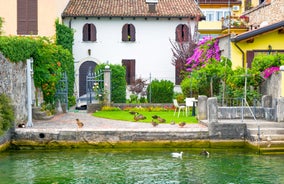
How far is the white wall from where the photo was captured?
37656 millimetres

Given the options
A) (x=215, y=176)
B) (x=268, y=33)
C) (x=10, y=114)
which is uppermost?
(x=268, y=33)

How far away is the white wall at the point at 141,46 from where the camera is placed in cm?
3766

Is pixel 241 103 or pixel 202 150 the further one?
pixel 241 103

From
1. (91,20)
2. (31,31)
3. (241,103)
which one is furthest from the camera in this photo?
(91,20)

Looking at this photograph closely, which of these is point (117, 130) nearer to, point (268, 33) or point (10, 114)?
point (10, 114)

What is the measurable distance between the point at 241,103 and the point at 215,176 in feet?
26.7

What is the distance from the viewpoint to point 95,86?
27953mm

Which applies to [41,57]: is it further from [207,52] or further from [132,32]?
[132,32]

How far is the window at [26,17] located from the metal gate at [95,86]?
6559 mm

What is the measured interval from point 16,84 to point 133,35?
17.6m

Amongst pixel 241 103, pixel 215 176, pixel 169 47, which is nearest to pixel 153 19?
pixel 169 47

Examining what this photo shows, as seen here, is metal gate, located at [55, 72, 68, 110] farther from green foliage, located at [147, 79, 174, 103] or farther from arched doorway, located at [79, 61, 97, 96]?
arched doorway, located at [79, 61, 97, 96]

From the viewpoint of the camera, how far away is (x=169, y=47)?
3797cm

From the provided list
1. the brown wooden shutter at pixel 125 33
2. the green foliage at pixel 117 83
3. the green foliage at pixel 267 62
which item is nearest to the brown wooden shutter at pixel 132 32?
the brown wooden shutter at pixel 125 33
